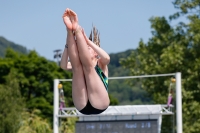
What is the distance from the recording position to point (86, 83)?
5586 millimetres

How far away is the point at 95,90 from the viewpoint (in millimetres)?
5543

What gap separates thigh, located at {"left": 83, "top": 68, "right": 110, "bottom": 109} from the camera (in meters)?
5.50

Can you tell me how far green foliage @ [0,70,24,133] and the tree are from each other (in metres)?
4.65

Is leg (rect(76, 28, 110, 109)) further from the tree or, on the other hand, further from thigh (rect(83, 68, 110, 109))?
the tree

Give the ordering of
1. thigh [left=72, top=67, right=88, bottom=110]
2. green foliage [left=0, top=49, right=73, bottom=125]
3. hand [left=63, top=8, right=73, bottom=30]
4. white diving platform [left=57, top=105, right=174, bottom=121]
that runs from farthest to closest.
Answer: green foliage [left=0, top=49, right=73, bottom=125] → white diving platform [left=57, top=105, right=174, bottom=121] → thigh [left=72, top=67, right=88, bottom=110] → hand [left=63, top=8, right=73, bottom=30]

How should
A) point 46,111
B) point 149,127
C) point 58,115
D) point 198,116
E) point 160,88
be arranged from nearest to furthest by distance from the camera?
point 149,127, point 58,115, point 198,116, point 160,88, point 46,111

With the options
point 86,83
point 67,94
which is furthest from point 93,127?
point 67,94

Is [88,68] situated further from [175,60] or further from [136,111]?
[175,60]

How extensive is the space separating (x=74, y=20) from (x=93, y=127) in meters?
8.40

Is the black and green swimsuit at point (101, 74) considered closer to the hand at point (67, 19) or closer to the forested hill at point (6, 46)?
the hand at point (67, 19)

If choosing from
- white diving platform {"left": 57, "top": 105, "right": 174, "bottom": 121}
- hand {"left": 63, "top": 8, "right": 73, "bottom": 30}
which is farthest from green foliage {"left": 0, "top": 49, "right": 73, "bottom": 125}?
hand {"left": 63, "top": 8, "right": 73, "bottom": 30}

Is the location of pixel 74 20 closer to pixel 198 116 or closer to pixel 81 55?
pixel 81 55

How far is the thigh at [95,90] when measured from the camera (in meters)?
5.50

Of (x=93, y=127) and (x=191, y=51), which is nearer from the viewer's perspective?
(x=93, y=127)
